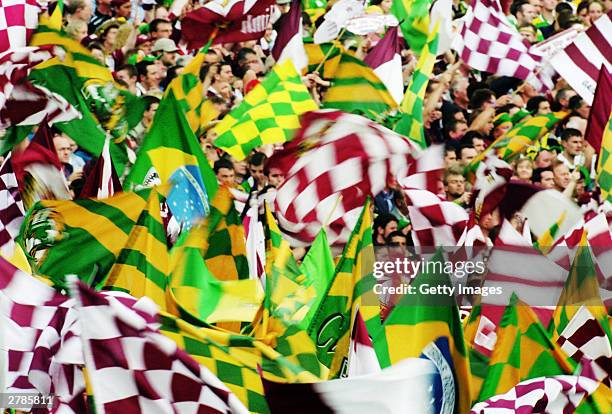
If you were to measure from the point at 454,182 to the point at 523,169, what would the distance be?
0.73 metres

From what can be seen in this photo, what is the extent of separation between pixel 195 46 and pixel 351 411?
633cm

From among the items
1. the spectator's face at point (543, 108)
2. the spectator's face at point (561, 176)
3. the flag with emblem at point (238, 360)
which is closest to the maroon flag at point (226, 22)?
the spectator's face at point (543, 108)

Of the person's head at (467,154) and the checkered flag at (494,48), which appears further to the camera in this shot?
the checkered flag at (494,48)

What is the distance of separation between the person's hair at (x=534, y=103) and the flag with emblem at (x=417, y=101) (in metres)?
0.84

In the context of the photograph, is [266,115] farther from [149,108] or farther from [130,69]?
[130,69]

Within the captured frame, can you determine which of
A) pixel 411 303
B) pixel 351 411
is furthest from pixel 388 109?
pixel 351 411

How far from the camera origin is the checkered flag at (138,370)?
596 cm

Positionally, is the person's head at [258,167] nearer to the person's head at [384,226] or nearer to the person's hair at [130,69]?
the person's head at [384,226]

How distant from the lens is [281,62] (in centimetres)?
1124

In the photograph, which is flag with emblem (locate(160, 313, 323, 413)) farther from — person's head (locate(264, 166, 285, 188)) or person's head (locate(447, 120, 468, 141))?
person's head (locate(447, 120, 468, 141))

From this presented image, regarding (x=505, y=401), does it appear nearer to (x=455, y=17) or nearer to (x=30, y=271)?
(x=30, y=271)

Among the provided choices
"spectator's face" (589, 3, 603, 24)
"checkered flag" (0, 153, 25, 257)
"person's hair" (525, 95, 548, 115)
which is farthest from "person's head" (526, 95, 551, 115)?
"checkered flag" (0, 153, 25, 257)

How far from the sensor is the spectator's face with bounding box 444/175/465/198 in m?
11.0

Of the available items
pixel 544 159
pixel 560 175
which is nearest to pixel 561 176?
pixel 560 175
